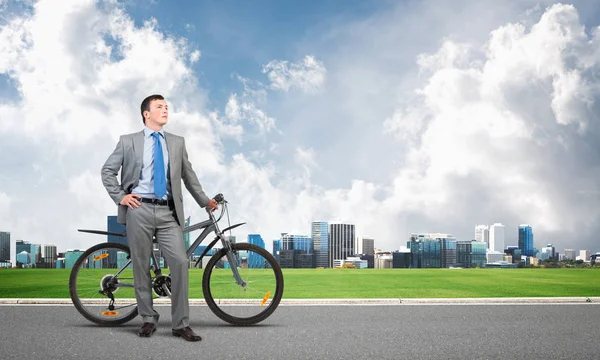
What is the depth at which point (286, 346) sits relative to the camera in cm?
576

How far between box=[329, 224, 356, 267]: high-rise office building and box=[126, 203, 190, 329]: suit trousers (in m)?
44.0

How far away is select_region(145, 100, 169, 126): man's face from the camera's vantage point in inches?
249

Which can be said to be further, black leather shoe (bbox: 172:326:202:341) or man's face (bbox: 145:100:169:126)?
man's face (bbox: 145:100:169:126)

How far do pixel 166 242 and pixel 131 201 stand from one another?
548 millimetres

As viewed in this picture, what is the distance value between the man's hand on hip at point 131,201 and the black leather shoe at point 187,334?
1335 millimetres

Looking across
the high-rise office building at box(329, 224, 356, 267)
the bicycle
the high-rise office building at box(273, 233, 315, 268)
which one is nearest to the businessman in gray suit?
the bicycle

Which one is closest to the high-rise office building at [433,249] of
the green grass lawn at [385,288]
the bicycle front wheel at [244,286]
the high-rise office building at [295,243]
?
the high-rise office building at [295,243]

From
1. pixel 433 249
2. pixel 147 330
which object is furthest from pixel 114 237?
pixel 433 249

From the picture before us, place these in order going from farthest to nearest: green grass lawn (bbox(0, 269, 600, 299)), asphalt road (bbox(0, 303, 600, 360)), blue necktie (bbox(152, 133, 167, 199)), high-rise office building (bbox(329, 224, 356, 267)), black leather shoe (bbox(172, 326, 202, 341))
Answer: high-rise office building (bbox(329, 224, 356, 267)) < green grass lawn (bbox(0, 269, 600, 299)) < blue necktie (bbox(152, 133, 167, 199)) < black leather shoe (bbox(172, 326, 202, 341)) < asphalt road (bbox(0, 303, 600, 360))

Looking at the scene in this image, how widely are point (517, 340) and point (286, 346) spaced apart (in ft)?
7.71

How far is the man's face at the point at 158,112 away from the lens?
6324 mm

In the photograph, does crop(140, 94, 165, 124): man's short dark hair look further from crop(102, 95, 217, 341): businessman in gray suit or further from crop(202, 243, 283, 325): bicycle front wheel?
crop(202, 243, 283, 325): bicycle front wheel

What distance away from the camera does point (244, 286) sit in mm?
7000

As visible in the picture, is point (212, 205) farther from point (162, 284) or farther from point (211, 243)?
point (162, 284)
